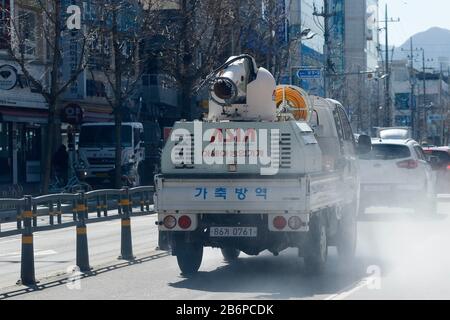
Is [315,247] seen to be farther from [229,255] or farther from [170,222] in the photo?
[229,255]

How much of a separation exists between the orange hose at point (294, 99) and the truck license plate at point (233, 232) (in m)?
2.94

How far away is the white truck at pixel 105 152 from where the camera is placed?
1598 inches

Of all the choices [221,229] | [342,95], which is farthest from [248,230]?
[342,95]

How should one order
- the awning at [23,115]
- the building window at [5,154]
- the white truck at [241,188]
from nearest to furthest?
1. the white truck at [241,188]
2. the awning at [23,115]
3. the building window at [5,154]

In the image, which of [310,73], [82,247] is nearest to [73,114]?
[310,73]

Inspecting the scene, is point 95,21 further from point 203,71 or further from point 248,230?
point 248,230

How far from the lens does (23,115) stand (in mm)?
43656

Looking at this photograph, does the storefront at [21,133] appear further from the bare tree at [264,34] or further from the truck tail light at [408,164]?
the truck tail light at [408,164]

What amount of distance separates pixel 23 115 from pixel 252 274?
3015 cm

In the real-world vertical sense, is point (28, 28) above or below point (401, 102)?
below

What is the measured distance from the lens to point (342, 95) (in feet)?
238

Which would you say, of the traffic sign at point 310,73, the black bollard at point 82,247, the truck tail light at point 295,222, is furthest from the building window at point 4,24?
the truck tail light at point 295,222

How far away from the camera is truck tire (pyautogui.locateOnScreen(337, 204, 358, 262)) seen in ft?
54.3

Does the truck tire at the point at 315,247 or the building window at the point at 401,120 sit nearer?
the truck tire at the point at 315,247
